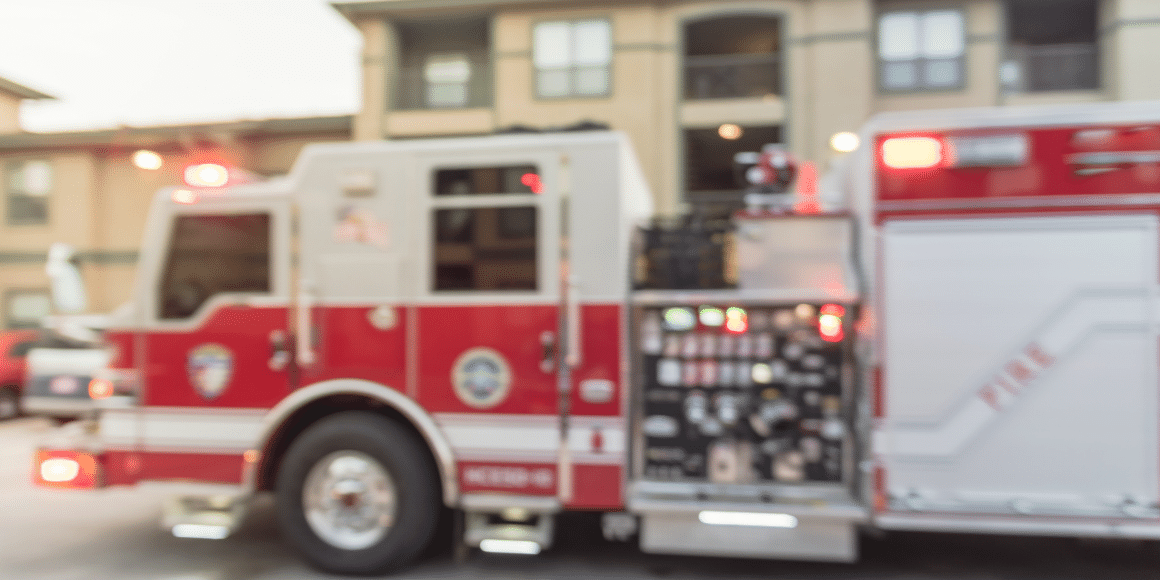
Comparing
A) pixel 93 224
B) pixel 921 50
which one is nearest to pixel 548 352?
pixel 921 50

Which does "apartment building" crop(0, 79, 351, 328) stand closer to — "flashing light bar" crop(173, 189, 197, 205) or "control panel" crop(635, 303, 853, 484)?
"flashing light bar" crop(173, 189, 197, 205)

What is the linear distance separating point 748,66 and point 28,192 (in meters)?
18.7

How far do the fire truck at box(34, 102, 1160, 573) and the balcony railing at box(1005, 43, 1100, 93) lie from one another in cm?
1392

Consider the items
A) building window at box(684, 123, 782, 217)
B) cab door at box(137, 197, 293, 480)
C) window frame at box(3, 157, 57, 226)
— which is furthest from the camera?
window frame at box(3, 157, 57, 226)

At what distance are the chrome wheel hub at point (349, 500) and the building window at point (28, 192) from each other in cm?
1864

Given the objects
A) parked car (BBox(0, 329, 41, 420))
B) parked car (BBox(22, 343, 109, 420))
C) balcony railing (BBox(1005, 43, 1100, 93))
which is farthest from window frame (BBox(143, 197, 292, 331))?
balcony railing (BBox(1005, 43, 1100, 93))

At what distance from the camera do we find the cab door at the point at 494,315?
12.6 ft

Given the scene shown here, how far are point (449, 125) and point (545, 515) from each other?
43.1 ft

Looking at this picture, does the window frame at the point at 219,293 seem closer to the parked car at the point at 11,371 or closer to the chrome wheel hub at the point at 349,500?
the chrome wheel hub at the point at 349,500

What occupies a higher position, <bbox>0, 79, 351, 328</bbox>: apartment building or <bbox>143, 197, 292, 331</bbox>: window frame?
<bbox>0, 79, 351, 328</bbox>: apartment building

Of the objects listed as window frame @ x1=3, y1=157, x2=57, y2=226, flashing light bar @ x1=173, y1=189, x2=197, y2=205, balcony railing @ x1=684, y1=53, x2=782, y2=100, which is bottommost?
flashing light bar @ x1=173, y1=189, x2=197, y2=205

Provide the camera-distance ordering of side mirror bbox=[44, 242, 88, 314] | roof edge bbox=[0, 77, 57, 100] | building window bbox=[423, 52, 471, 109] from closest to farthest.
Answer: side mirror bbox=[44, 242, 88, 314]
building window bbox=[423, 52, 471, 109]
roof edge bbox=[0, 77, 57, 100]

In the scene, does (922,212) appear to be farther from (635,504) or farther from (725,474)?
(635,504)

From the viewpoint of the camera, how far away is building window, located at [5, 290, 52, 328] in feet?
58.0
